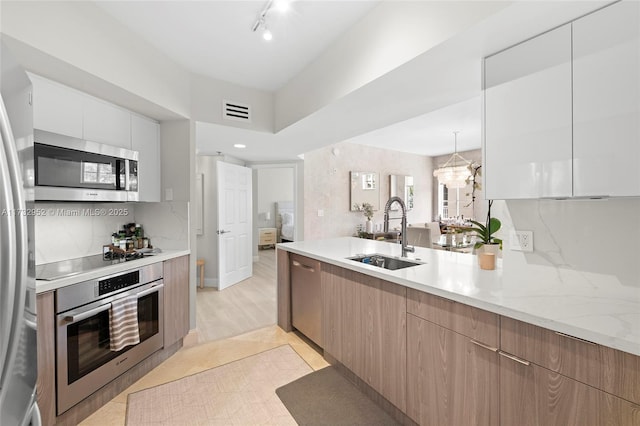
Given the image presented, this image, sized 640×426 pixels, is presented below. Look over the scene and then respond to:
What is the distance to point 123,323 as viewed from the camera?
6.40ft

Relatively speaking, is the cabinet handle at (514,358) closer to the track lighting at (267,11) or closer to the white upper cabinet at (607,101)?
the white upper cabinet at (607,101)

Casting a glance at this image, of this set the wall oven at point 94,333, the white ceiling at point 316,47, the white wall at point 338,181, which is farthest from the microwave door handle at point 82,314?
the white wall at point 338,181

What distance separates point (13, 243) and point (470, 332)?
1.59m

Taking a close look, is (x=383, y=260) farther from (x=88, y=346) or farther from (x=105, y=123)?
(x=105, y=123)

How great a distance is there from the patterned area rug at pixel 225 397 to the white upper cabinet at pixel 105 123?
187 cm

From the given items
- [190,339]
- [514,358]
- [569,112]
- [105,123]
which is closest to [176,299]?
[190,339]

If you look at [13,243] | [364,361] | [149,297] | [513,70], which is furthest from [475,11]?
[149,297]

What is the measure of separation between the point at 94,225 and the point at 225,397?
1794mm

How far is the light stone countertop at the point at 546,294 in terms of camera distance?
3.11ft

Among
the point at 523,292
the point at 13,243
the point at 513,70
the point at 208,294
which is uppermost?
the point at 513,70

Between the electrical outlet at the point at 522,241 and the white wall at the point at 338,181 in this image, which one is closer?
the electrical outlet at the point at 522,241

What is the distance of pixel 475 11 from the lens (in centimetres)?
125

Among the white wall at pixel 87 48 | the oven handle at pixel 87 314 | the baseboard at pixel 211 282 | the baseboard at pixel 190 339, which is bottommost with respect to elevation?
the baseboard at pixel 190 339

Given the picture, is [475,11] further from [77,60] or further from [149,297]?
[149,297]
